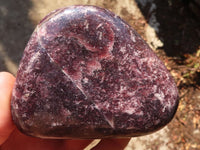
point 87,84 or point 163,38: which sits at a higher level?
point 87,84

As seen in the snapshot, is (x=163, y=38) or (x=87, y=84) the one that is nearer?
(x=87, y=84)

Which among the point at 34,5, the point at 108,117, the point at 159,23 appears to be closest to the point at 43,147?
the point at 108,117

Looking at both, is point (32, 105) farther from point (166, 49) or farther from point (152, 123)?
point (166, 49)

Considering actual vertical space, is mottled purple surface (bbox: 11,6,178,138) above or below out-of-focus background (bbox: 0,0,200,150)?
above

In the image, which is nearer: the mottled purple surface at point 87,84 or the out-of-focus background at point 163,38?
the mottled purple surface at point 87,84

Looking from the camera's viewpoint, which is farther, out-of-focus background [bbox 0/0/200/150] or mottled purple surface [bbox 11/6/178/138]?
out-of-focus background [bbox 0/0/200/150]
